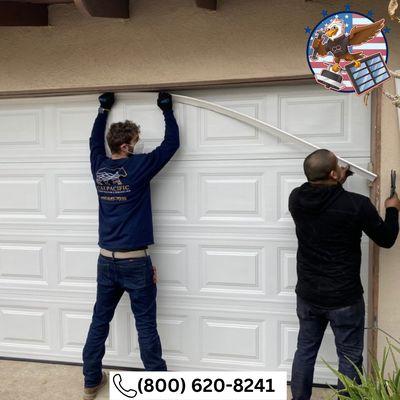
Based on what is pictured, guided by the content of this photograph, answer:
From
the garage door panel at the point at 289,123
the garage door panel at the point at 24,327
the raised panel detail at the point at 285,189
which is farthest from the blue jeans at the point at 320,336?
the garage door panel at the point at 24,327

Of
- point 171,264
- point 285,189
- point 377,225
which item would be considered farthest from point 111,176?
point 377,225

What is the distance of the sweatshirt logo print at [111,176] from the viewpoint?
3.26 m

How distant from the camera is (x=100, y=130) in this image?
3539 mm

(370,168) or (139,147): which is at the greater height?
(139,147)

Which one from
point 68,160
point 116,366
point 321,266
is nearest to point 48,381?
point 116,366

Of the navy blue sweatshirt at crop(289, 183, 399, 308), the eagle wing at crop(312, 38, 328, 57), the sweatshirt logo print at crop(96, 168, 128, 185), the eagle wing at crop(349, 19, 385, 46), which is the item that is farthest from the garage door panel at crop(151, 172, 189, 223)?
the eagle wing at crop(349, 19, 385, 46)

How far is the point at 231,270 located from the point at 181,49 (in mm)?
1560

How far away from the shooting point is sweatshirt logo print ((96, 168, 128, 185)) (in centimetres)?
326

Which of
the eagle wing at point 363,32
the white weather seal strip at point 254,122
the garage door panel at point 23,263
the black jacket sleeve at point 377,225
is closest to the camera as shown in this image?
the black jacket sleeve at point 377,225

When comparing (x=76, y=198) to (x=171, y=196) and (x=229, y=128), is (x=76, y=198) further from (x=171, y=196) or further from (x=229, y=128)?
(x=229, y=128)

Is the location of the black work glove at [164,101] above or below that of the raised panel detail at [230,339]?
above

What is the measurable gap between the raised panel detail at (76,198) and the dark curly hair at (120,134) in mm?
486

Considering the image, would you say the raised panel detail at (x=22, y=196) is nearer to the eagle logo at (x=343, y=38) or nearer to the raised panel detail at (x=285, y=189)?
the raised panel detail at (x=285, y=189)

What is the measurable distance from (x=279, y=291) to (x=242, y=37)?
1.73 metres
